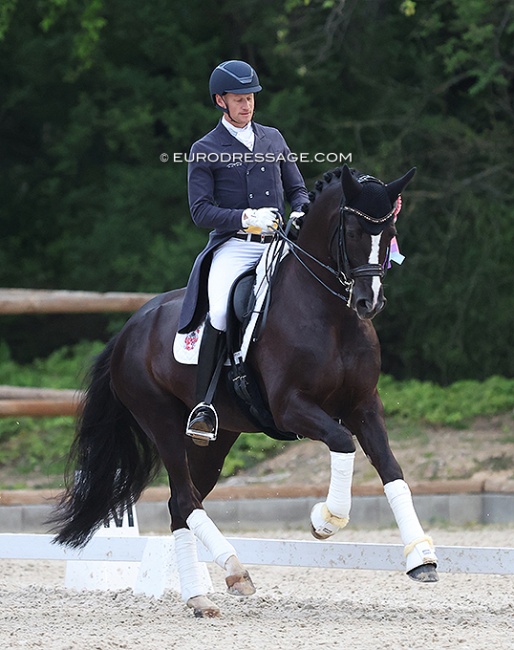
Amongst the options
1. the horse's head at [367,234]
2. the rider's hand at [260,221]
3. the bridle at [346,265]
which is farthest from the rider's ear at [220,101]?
the horse's head at [367,234]

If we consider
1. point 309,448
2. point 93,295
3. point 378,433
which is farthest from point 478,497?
point 378,433

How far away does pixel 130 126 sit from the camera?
13.3 metres

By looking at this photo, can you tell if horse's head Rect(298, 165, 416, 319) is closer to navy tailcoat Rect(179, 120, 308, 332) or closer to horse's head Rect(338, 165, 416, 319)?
horse's head Rect(338, 165, 416, 319)

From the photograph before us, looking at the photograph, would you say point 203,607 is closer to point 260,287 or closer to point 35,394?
point 260,287

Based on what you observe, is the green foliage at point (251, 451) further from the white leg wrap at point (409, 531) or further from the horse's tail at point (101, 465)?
the white leg wrap at point (409, 531)

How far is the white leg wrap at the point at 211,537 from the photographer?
521 cm

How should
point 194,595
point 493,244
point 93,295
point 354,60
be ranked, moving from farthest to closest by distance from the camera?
point 354,60
point 493,244
point 93,295
point 194,595

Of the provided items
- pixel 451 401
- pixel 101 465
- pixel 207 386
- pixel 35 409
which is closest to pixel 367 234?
pixel 207 386

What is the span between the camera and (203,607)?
5.26m

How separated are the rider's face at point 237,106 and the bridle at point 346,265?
713mm

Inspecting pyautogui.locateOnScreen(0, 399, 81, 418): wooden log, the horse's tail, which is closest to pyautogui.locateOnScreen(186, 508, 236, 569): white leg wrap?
the horse's tail

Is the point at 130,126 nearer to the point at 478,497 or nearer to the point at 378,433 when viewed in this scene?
the point at 478,497

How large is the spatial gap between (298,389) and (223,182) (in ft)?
3.62

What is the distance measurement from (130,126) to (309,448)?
15.7 feet
